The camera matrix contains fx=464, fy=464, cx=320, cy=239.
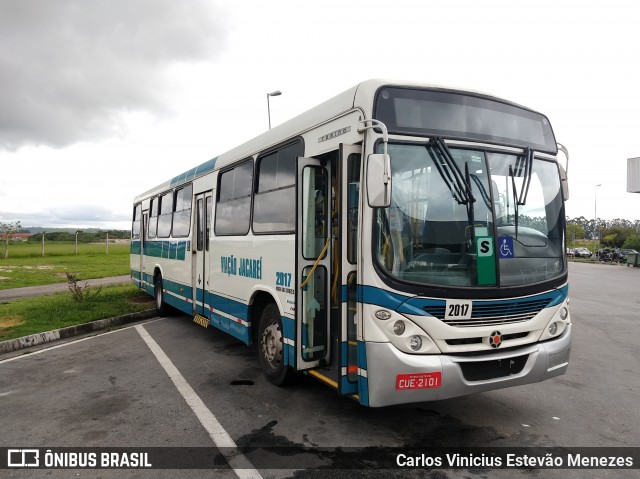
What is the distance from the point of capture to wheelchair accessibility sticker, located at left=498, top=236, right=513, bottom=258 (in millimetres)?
4270

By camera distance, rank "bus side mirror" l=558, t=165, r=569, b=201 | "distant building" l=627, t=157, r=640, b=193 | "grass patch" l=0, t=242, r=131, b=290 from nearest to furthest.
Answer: "bus side mirror" l=558, t=165, r=569, b=201 → "grass patch" l=0, t=242, r=131, b=290 → "distant building" l=627, t=157, r=640, b=193

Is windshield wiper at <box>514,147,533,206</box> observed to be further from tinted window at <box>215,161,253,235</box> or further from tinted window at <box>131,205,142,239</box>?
tinted window at <box>131,205,142,239</box>

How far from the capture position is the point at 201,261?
830 cm

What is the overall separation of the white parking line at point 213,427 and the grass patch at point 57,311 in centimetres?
379

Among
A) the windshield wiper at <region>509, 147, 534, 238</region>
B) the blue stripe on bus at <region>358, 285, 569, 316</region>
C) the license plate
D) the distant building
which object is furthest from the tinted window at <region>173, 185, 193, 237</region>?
the distant building

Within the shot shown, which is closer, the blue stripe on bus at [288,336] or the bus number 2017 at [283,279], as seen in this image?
the blue stripe on bus at [288,336]

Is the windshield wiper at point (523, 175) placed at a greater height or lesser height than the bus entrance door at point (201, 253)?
greater

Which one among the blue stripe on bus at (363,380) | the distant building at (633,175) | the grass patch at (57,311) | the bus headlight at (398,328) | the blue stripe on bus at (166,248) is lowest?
the grass patch at (57,311)

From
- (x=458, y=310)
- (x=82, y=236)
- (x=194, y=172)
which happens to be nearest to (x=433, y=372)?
(x=458, y=310)

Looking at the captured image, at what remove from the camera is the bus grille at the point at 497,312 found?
4.01 m

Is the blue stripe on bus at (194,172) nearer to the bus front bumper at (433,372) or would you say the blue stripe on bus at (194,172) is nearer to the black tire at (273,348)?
the black tire at (273,348)

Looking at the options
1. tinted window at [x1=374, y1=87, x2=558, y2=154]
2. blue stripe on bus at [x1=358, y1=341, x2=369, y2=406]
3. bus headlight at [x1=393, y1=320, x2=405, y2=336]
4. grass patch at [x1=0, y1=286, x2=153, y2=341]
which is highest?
tinted window at [x1=374, y1=87, x2=558, y2=154]

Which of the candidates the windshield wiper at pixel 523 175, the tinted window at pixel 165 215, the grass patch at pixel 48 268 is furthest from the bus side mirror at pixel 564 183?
the grass patch at pixel 48 268

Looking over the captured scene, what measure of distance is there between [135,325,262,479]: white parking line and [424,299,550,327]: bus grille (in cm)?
197
